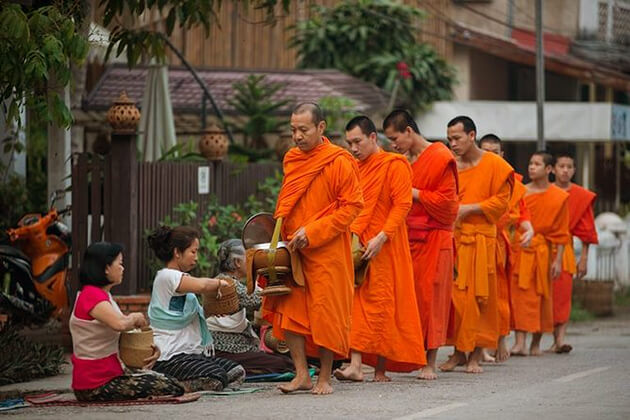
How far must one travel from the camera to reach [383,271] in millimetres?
10961

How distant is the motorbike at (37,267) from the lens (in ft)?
40.9

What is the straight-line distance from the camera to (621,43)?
29.2 meters

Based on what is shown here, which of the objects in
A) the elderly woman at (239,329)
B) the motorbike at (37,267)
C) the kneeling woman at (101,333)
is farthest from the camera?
the motorbike at (37,267)

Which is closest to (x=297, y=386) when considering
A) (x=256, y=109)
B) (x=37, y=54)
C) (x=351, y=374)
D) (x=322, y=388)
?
(x=322, y=388)

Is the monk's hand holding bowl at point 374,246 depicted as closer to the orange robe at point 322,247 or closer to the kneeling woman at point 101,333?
the orange robe at point 322,247

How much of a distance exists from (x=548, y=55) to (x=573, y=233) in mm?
10915


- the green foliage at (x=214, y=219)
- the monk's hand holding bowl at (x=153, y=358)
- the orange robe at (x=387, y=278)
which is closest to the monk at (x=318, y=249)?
the orange robe at (x=387, y=278)

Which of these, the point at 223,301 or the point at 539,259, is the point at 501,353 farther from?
the point at 223,301

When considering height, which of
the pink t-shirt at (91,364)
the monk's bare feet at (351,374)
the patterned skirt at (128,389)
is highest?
the pink t-shirt at (91,364)

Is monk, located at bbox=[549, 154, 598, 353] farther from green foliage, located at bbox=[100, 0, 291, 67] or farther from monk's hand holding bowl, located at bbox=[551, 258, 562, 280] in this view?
green foliage, located at bbox=[100, 0, 291, 67]

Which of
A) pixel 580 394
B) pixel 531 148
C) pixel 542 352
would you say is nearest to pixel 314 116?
pixel 580 394

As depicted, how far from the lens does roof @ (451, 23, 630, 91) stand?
2570 centimetres

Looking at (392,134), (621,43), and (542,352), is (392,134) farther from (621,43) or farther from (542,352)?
(621,43)

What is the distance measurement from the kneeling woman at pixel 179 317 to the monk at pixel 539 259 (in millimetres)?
4746
